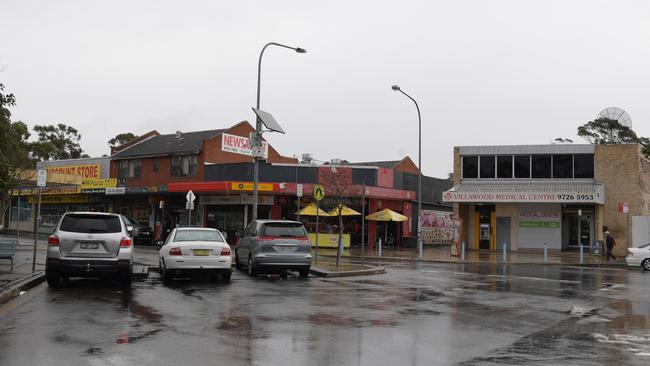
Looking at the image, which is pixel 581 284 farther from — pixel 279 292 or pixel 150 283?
pixel 150 283

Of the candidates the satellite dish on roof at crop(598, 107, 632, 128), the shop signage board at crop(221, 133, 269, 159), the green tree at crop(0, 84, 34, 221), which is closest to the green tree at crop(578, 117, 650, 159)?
the satellite dish on roof at crop(598, 107, 632, 128)

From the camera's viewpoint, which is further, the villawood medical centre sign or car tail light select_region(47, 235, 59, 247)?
the villawood medical centre sign

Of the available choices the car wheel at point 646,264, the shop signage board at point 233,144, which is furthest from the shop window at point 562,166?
the shop signage board at point 233,144

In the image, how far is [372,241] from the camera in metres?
39.9

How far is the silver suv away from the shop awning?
84.4 feet

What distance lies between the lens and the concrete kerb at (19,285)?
1186 cm

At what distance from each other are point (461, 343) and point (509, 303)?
202 inches

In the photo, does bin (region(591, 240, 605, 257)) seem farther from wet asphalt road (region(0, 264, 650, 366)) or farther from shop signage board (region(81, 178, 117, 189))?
shop signage board (region(81, 178, 117, 189))

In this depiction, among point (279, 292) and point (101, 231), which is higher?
point (101, 231)

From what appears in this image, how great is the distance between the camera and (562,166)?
37.1 metres

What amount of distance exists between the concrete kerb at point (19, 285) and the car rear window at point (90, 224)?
143 cm

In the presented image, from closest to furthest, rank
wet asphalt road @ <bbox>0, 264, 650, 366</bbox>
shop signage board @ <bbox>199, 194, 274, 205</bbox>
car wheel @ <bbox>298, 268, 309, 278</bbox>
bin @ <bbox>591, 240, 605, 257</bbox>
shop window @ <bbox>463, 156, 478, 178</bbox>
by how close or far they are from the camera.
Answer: wet asphalt road @ <bbox>0, 264, 650, 366</bbox> → car wheel @ <bbox>298, 268, 309, 278</bbox> → bin @ <bbox>591, 240, 605, 257</bbox> → shop signage board @ <bbox>199, 194, 274, 205</bbox> → shop window @ <bbox>463, 156, 478, 178</bbox>

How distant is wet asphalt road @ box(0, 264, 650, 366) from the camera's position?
7562 mm

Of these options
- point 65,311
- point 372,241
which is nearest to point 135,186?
point 372,241
